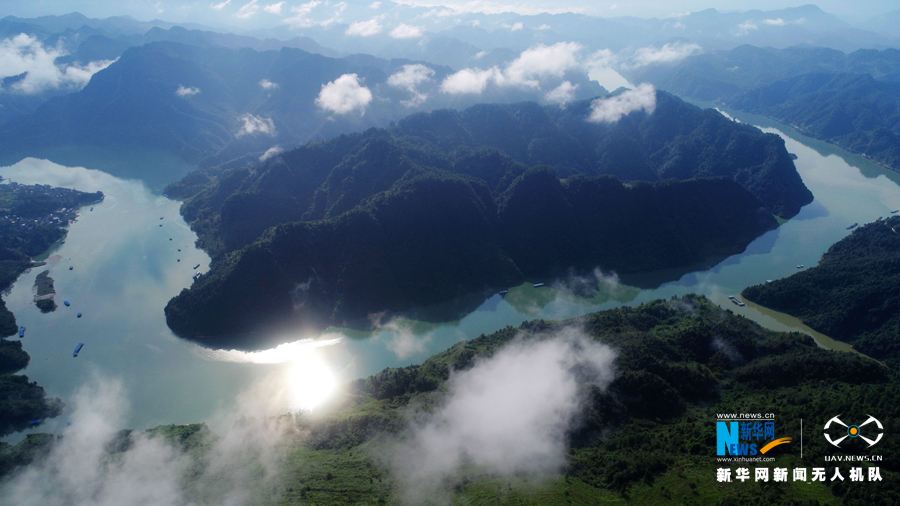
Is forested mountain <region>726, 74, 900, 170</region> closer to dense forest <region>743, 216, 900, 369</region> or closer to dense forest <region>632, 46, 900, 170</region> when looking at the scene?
dense forest <region>632, 46, 900, 170</region>

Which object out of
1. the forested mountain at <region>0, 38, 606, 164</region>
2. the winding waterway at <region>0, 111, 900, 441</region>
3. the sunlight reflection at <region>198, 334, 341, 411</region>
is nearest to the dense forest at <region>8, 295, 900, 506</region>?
A: the sunlight reflection at <region>198, 334, 341, 411</region>

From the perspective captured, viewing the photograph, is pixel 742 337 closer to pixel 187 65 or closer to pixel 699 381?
pixel 699 381

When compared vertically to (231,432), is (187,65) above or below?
above

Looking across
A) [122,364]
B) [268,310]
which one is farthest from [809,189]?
[122,364]

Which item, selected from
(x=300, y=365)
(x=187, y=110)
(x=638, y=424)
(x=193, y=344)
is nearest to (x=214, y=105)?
(x=187, y=110)

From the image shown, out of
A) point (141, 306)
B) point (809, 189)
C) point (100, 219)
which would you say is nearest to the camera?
point (141, 306)

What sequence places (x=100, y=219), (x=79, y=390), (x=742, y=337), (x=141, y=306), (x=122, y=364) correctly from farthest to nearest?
(x=100, y=219) < (x=141, y=306) < (x=122, y=364) < (x=79, y=390) < (x=742, y=337)
